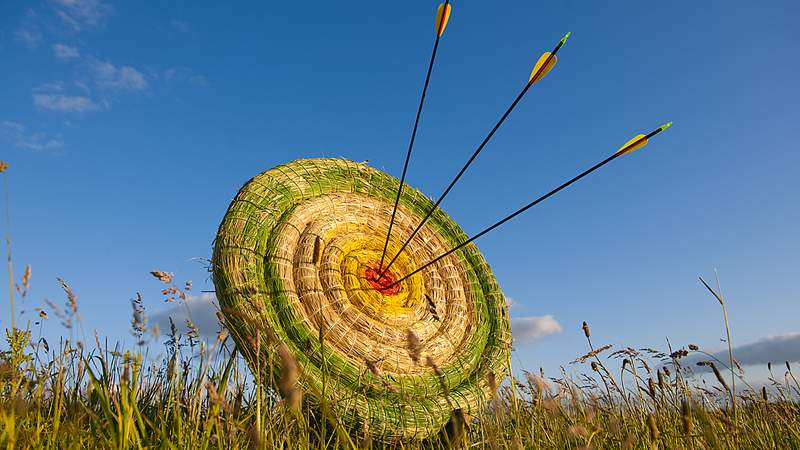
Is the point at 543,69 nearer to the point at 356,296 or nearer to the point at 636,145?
the point at 636,145

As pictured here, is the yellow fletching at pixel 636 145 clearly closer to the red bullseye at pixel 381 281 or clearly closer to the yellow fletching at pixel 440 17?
the yellow fletching at pixel 440 17

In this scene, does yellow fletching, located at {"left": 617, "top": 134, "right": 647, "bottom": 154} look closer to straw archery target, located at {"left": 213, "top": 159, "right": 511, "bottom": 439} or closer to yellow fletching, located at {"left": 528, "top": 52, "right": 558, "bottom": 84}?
yellow fletching, located at {"left": 528, "top": 52, "right": 558, "bottom": 84}

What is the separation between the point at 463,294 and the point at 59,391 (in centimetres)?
347

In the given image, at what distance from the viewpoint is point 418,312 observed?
16.1ft

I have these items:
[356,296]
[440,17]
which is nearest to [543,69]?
[440,17]

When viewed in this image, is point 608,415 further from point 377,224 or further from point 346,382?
point 377,224

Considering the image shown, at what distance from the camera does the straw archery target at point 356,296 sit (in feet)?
12.7

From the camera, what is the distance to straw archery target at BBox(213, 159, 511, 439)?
3863 mm

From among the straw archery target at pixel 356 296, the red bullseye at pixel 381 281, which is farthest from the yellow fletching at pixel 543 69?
the red bullseye at pixel 381 281

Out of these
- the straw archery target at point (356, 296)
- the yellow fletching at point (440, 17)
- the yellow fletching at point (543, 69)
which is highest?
the yellow fletching at point (440, 17)

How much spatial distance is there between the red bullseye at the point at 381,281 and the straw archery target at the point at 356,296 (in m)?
0.01

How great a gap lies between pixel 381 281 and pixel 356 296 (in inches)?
13.7

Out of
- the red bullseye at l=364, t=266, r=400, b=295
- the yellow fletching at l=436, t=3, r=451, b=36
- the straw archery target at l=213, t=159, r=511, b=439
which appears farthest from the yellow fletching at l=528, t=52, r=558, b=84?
the red bullseye at l=364, t=266, r=400, b=295

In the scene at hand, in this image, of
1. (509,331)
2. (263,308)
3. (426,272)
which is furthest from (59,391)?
(509,331)
